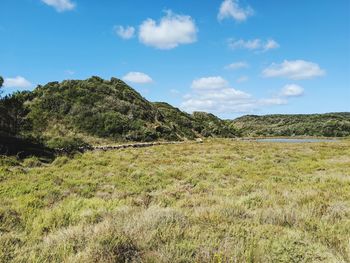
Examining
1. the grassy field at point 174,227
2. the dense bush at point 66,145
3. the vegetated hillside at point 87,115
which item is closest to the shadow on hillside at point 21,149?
the dense bush at point 66,145

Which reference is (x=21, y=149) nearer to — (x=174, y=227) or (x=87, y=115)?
(x=174, y=227)

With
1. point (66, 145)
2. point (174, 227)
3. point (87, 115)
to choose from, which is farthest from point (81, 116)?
point (174, 227)

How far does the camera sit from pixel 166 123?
49.9 metres

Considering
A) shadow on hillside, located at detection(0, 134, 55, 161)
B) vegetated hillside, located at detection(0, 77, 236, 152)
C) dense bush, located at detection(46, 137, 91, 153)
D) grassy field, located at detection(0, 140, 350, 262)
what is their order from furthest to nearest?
1. vegetated hillside, located at detection(0, 77, 236, 152)
2. dense bush, located at detection(46, 137, 91, 153)
3. shadow on hillside, located at detection(0, 134, 55, 161)
4. grassy field, located at detection(0, 140, 350, 262)

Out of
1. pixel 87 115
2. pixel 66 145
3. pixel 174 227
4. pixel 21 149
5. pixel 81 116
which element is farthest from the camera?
pixel 87 115

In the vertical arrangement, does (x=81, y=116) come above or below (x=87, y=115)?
below

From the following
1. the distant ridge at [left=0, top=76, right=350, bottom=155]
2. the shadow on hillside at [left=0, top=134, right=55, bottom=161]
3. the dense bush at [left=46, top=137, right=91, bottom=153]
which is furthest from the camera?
the distant ridge at [left=0, top=76, right=350, bottom=155]

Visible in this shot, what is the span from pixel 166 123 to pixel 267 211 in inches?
1706

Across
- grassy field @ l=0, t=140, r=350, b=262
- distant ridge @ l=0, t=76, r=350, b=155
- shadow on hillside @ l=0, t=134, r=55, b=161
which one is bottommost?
grassy field @ l=0, t=140, r=350, b=262

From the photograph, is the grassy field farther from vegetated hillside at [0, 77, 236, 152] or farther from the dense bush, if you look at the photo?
vegetated hillside at [0, 77, 236, 152]

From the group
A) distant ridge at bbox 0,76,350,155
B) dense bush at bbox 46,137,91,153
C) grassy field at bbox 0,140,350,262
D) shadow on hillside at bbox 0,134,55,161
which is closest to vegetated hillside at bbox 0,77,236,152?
distant ridge at bbox 0,76,350,155

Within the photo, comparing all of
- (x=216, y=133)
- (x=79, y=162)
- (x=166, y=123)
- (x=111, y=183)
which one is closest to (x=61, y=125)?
(x=166, y=123)

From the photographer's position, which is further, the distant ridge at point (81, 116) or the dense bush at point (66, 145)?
the distant ridge at point (81, 116)

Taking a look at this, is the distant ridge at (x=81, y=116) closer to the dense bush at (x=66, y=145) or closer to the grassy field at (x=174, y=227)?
the dense bush at (x=66, y=145)
